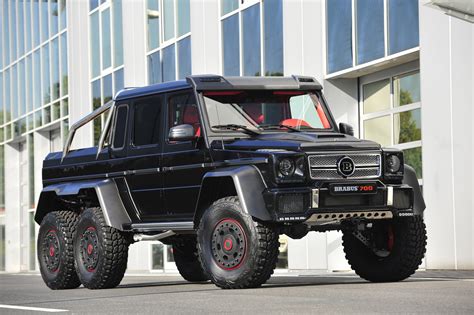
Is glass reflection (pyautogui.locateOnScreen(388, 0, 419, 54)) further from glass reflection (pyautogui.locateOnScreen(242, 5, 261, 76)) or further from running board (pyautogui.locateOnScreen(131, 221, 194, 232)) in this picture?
running board (pyautogui.locateOnScreen(131, 221, 194, 232))

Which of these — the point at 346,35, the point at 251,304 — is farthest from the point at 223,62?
the point at 251,304

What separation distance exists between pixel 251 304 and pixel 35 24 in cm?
3817

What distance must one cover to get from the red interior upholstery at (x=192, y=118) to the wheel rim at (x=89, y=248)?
5.80ft

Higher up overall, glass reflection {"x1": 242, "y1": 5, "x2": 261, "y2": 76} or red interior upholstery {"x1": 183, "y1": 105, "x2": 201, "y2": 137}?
glass reflection {"x1": 242, "y1": 5, "x2": 261, "y2": 76}

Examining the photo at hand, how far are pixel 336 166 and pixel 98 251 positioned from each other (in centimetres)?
328

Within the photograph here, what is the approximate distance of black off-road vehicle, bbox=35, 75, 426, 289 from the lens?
11016mm

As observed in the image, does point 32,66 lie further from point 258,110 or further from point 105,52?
point 258,110

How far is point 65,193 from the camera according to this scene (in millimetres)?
13797

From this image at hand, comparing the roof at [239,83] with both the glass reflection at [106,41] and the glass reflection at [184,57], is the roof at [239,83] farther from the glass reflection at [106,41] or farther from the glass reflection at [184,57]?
the glass reflection at [106,41]

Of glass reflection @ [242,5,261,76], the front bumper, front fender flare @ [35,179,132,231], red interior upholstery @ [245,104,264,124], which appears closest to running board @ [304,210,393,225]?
the front bumper

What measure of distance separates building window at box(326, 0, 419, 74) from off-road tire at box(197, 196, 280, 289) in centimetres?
875

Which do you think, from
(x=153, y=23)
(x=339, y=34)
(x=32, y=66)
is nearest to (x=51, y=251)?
(x=339, y=34)

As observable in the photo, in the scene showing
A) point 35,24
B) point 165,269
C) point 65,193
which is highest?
point 35,24

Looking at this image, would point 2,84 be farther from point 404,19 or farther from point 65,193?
point 65,193
